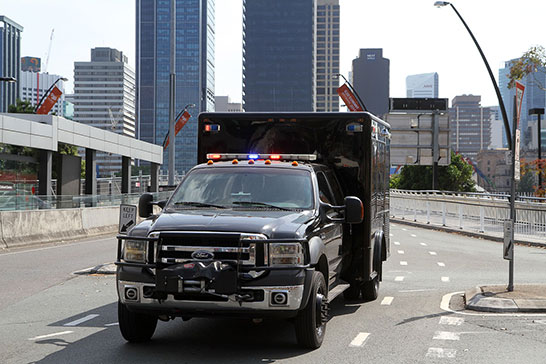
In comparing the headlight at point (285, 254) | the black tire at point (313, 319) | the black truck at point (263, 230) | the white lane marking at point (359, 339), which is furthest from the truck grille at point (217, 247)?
the white lane marking at point (359, 339)

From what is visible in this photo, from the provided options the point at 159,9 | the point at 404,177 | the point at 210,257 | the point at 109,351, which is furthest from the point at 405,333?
the point at 159,9

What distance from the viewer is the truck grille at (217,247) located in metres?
7.12

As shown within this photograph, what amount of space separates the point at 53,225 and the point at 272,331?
1556 centimetres

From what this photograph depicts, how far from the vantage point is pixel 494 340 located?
8.23 m

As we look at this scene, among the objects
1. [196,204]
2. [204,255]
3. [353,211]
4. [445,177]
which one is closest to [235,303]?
[204,255]

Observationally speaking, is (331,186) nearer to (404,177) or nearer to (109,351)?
(109,351)

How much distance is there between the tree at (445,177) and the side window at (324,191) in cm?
8307

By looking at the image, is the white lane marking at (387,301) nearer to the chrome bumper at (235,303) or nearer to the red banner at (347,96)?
the chrome bumper at (235,303)

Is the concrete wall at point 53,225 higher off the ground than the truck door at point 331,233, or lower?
lower

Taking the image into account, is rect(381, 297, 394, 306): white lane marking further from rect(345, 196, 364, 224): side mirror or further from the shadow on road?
rect(345, 196, 364, 224): side mirror

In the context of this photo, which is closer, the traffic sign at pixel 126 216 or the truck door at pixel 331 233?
the truck door at pixel 331 233

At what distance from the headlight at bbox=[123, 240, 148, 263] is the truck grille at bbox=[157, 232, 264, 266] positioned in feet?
1.08

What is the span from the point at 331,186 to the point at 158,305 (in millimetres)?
3518

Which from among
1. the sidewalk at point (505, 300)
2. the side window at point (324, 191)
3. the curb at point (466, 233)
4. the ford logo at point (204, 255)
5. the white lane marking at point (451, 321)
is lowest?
the curb at point (466, 233)
